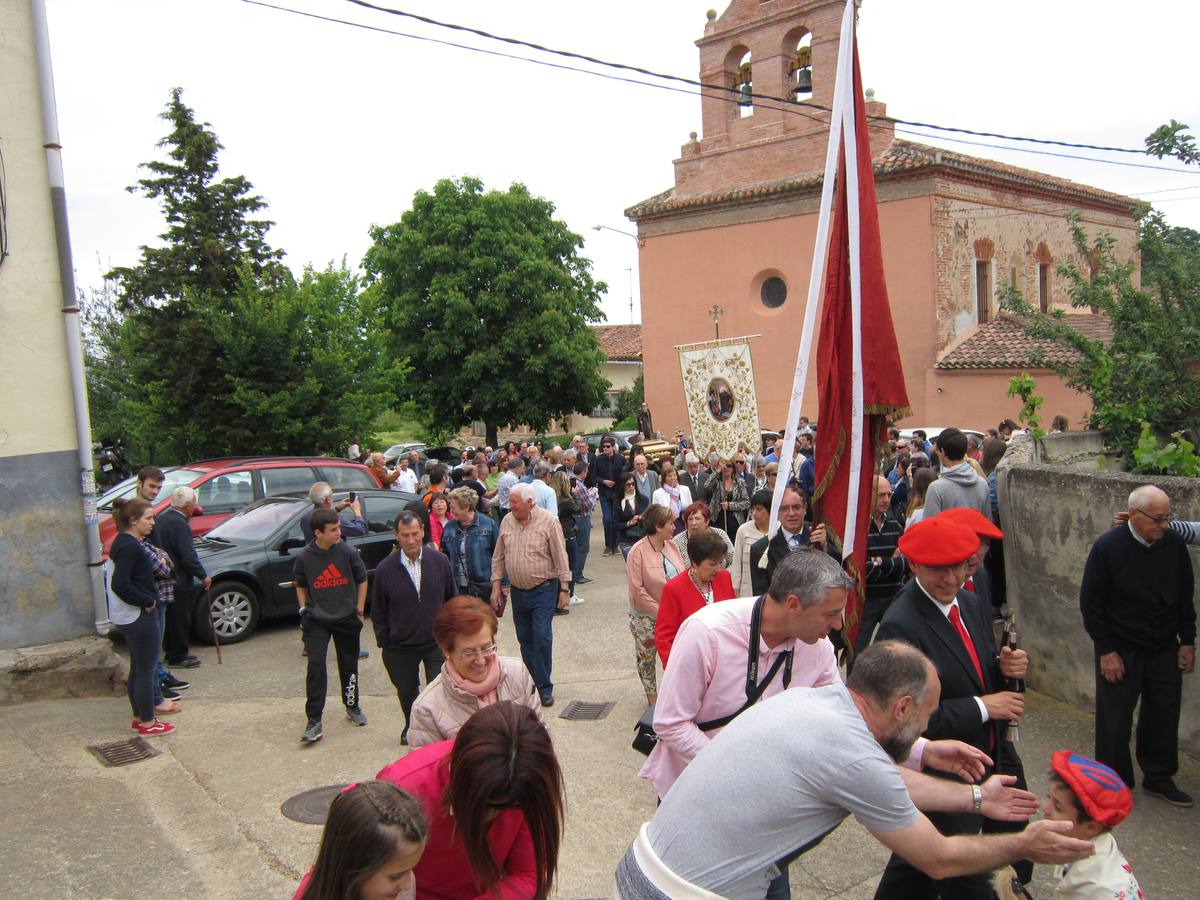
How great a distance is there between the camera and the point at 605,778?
6.23 meters

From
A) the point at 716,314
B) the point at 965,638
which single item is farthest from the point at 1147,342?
the point at 716,314

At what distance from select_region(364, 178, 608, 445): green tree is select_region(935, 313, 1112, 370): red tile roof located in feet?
46.7

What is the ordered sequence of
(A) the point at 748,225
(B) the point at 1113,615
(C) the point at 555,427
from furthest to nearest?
1. (C) the point at 555,427
2. (A) the point at 748,225
3. (B) the point at 1113,615

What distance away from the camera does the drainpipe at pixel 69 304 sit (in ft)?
26.2

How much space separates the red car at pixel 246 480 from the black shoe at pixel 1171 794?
9376 mm

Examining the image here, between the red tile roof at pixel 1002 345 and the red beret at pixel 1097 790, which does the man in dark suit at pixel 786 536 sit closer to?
the red beret at pixel 1097 790

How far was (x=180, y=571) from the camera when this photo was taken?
29.4ft

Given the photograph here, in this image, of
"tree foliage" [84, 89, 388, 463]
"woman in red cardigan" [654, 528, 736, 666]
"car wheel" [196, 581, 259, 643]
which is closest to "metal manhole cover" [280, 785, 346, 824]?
"woman in red cardigan" [654, 528, 736, 666]

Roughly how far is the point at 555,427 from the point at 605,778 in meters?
40.3

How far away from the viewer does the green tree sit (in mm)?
34875

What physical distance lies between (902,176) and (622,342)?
88.4ft

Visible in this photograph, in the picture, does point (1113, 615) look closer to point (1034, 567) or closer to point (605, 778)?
point (1034, 567)

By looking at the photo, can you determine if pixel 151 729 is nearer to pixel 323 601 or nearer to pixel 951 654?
pixel 323 601

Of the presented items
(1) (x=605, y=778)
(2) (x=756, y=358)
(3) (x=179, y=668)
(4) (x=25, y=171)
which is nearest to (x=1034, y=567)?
(1) (x=605, y=778)
